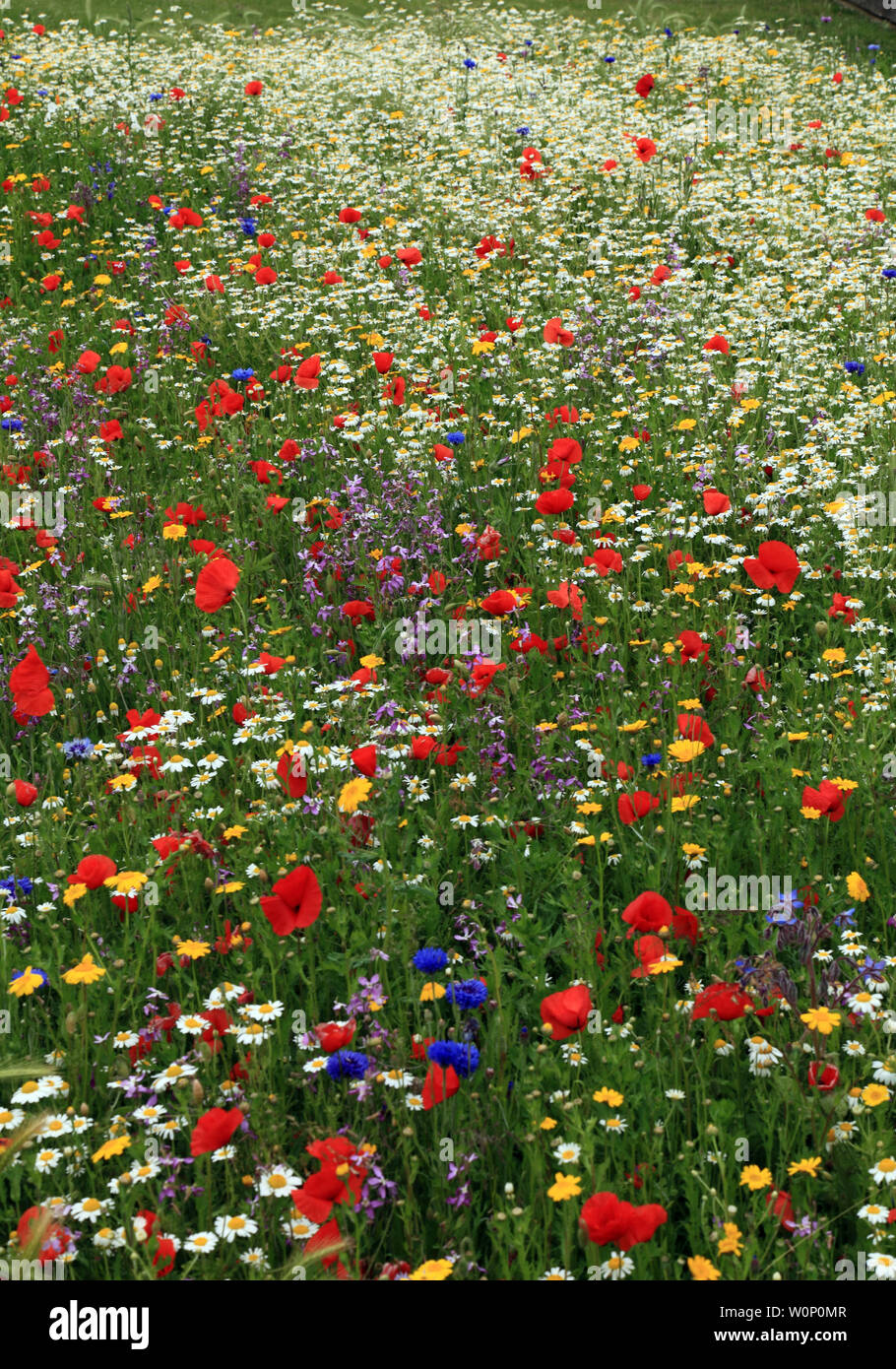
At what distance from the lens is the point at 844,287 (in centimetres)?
706

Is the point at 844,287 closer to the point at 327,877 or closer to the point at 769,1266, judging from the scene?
the point at 327,877

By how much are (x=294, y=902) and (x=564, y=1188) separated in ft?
2.61

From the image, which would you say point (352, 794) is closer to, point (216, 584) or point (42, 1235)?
point (216, 584)

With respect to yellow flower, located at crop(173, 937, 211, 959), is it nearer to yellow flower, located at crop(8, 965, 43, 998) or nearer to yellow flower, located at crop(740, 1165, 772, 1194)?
yellow flower, located at crop(8, 965, 43, 998)

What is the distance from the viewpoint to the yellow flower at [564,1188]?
2.14 m

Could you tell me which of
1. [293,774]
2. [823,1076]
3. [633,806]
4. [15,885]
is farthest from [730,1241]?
[15,885]

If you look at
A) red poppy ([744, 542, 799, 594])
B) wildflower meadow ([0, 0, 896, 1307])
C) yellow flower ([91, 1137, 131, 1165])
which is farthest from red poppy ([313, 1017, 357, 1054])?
red poppy ([744, 542, 799, 594])

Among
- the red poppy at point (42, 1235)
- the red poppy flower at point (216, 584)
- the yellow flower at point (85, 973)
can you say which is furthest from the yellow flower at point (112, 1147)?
the red poppy flower at point (216, 584)

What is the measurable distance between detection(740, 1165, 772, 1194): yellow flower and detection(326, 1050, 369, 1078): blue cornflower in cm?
77

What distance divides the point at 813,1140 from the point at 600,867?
833mm

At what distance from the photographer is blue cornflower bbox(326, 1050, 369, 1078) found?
96.1 inches

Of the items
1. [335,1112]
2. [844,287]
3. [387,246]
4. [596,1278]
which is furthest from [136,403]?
[596,1278]

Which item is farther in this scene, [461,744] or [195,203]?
[195,203]

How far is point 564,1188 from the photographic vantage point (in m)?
2.16
